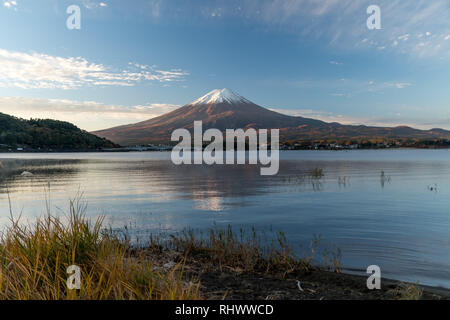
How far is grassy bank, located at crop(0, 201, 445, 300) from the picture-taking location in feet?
15.7

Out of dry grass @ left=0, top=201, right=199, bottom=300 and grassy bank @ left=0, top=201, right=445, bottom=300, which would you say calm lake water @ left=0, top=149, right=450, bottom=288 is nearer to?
grassy bank @ left=0, top=201, right=445, bottom=300

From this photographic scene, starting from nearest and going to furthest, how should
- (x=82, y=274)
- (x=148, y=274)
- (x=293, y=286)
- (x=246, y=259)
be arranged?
(x=148, y=274), (x=82, y=274), (x=293, y=286), (x=246, y=259)

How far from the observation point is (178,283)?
5.11m

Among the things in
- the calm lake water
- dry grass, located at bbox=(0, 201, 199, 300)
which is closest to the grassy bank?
dry grass, located at bbox=(0, 201, 199, 300)

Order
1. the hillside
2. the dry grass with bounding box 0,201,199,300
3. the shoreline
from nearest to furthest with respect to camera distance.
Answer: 1. the dry grass with bounding box 0,201,199,300
2. the shoreline
3. the hillside

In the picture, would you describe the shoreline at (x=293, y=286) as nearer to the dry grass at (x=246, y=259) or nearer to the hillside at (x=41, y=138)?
the dry grass at (x=246, y=259)

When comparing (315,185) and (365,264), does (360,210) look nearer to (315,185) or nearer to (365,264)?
(365,264)

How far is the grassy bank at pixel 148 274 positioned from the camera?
15.7 feet

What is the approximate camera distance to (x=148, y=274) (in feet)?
16.9

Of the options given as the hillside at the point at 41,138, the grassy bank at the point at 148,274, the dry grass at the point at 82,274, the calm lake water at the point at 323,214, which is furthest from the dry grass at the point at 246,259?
the hillside at the point at 41,138

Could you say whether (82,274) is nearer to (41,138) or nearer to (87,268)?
(87,268)

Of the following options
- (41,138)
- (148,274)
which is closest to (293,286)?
(148,274)

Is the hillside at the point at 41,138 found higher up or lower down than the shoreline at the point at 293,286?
higher up
